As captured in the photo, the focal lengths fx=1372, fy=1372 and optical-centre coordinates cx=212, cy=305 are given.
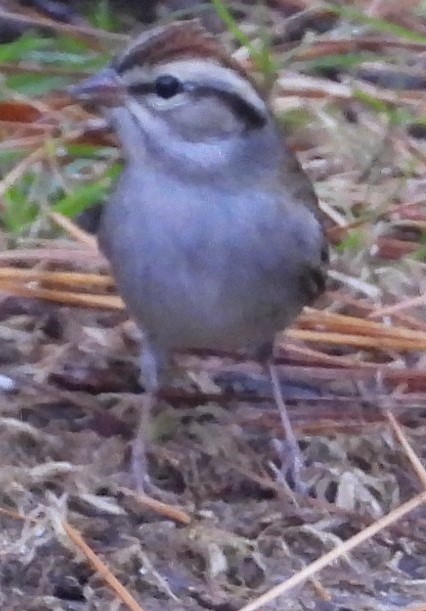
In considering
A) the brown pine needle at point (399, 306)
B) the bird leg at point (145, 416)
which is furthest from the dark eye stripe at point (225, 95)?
the brown pine needle at point (399, 306)

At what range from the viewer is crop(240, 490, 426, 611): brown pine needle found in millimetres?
1407

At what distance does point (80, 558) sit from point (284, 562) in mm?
222

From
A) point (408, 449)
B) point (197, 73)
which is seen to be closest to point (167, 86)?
point (197, 73)

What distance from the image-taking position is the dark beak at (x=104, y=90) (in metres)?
1.53

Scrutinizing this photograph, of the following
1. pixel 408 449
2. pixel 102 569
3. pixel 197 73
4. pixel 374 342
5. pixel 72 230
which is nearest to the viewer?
pixel 102 569

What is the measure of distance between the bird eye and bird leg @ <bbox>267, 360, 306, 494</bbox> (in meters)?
0.43

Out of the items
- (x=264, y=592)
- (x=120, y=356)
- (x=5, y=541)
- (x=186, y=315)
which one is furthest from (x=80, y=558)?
(x=120, y=356)

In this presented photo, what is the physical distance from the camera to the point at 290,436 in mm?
1664

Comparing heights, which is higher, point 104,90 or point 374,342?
point 104,90

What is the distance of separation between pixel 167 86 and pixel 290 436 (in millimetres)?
449

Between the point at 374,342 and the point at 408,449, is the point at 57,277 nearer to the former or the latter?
the point at 374,342

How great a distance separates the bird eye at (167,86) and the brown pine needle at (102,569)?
1.60 feet

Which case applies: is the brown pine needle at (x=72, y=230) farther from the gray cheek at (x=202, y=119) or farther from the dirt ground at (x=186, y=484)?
the gray cheek at (x=202, y=119)

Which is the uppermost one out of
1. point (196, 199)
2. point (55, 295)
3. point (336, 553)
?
point (196, 199)
